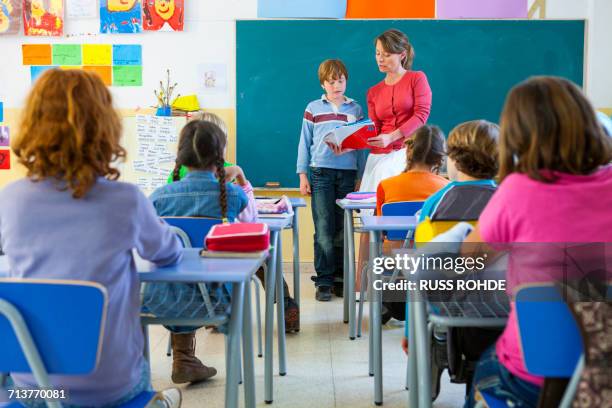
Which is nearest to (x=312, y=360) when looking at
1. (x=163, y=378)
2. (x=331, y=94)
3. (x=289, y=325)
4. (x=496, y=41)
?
(x=289, y=325)

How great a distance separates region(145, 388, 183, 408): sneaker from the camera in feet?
5.00

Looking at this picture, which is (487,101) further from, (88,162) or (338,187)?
(88,162)

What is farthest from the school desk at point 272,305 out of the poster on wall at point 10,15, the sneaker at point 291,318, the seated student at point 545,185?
the poster on wall at point 10,15

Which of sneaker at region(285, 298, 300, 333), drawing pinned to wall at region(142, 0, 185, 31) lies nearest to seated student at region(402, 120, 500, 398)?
sneaker at region(285, 298, 300, 333)

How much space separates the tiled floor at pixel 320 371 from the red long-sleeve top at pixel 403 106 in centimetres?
120

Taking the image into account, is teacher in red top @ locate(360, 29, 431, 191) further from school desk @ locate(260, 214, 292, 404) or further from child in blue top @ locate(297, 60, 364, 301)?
school desk @ locate(260, 214, 292, 404)

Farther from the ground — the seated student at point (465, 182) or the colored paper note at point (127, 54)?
the colored paper note at point (127, 54)

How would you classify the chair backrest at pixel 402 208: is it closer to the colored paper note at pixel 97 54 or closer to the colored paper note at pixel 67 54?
the colored paper note at pixel 97 54

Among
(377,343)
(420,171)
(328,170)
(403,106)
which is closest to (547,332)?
(377,343)

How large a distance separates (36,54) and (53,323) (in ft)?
15.0

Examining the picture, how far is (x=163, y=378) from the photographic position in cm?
296

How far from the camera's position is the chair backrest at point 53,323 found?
1250 millimetres

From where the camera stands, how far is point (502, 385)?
145 centimetres

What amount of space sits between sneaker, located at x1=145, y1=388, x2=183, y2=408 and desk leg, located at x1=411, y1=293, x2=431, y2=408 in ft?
2.00
